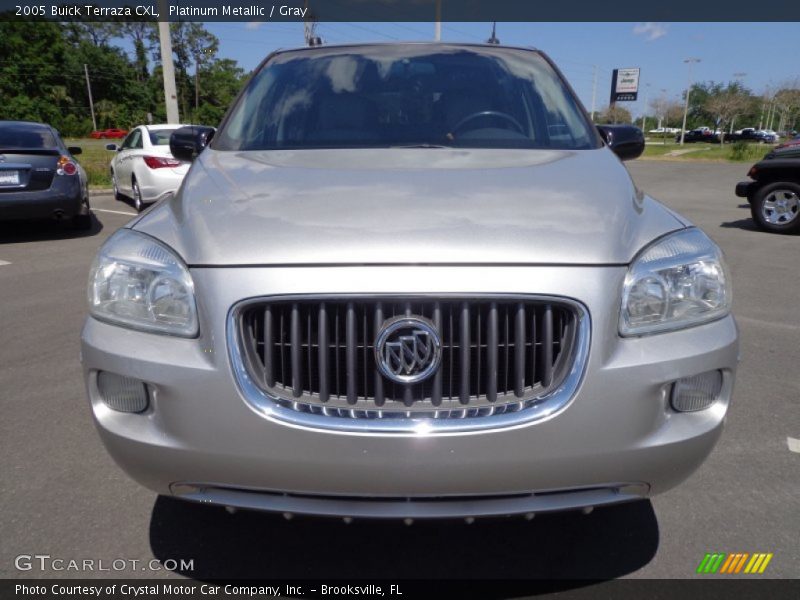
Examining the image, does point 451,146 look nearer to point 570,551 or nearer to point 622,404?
point 622,404

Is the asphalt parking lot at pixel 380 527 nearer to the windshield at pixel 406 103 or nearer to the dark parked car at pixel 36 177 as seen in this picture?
the windshield at pixel 406 103

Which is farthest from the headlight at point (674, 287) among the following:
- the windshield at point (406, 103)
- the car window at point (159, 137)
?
the car window at point (159, 137)

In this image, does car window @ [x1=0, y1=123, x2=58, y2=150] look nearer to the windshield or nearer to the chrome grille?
the windshield

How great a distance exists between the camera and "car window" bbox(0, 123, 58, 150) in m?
8.09

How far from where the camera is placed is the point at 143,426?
1.88m

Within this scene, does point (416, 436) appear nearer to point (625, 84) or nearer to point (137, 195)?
point (137, 195)

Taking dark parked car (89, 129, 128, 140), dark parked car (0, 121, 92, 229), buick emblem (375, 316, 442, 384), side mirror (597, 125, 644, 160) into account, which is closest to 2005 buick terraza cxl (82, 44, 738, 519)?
buick emblem (375, 316, 442, 384)

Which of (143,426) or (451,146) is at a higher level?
(451,146)

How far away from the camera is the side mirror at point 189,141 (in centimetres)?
350

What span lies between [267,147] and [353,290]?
56.6 inches

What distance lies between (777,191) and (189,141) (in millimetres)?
8968

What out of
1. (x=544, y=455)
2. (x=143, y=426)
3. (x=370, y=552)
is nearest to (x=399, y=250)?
(x=544, y=455)

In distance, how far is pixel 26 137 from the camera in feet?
27.3

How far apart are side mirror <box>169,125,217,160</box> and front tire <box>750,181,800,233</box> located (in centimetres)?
877
